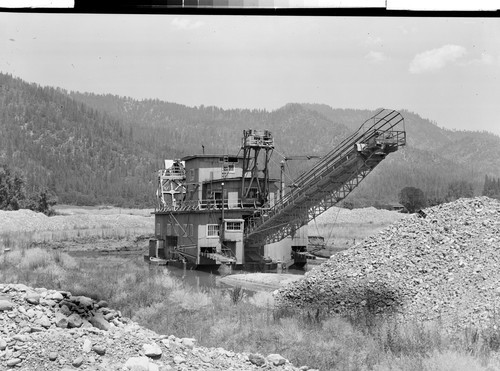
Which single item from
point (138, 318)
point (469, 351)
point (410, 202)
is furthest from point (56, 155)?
point (410, 202)

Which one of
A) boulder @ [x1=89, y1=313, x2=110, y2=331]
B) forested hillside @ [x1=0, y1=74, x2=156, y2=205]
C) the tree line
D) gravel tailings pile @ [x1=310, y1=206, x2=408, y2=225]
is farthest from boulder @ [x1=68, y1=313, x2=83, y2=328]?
gravel tailings pile @ [x1=310, y1=206, x2=408, y2=225]

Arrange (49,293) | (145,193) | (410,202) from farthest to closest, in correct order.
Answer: (410,202)
(145,193)
(49,293)

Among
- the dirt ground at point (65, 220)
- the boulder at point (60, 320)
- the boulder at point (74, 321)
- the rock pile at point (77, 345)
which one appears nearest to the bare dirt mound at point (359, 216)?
the dirt ground at point (65, 220)

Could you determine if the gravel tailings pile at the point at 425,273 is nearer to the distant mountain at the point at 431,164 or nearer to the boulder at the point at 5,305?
the boulder at the point at 5,305

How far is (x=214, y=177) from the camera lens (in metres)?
18.6

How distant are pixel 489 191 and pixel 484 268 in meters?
16.4

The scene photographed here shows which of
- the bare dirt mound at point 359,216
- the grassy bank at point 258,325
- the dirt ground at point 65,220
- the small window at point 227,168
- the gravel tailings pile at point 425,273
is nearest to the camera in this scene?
the grassy bank at point 258,325

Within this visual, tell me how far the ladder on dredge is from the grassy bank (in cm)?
407

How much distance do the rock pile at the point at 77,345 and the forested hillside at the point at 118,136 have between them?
5058 mm

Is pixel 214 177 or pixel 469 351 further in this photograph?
pixel 214 177

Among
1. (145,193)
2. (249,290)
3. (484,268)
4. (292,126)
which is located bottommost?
(249,290)

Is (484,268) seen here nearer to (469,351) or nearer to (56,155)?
(469,351)

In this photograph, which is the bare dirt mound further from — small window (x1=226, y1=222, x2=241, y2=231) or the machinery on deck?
small window (x1=226, y1=222, x2=241, y2=231)

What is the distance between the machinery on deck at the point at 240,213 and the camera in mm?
16047
